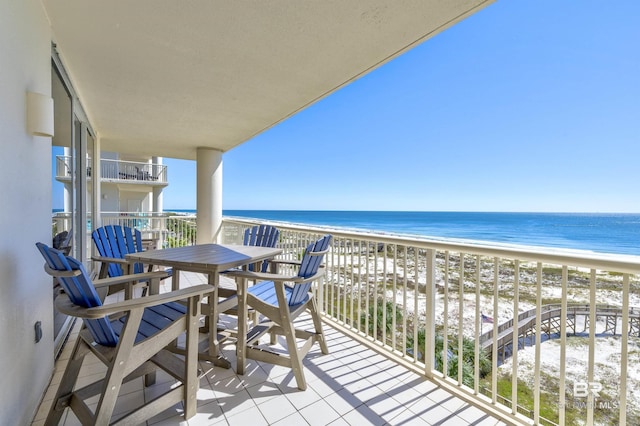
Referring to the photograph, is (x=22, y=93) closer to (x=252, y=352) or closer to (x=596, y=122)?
(x=252, y=352)

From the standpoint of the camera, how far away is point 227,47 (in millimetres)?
2250

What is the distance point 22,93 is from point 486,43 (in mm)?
15335

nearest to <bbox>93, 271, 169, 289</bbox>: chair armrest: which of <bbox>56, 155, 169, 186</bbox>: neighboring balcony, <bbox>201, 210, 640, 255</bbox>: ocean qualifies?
<bbox>56, 155, 169, 186</bbox>: neighboring balcony

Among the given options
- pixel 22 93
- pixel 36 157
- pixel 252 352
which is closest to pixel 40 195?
pixel 36 157

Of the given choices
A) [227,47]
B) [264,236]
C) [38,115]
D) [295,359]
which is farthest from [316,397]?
[227,47]

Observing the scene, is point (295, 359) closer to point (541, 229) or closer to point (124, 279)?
point (124, 279)

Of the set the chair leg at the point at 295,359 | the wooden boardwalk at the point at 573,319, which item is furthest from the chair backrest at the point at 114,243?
the wooden boardwalk at the point at 573,319

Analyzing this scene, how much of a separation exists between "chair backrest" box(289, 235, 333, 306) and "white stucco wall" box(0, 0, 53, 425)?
1.43m

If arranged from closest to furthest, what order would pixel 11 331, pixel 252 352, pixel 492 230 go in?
pixel 11 331 → pixel 252 352 → pixel 492 230

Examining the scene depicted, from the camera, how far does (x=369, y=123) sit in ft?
76.4

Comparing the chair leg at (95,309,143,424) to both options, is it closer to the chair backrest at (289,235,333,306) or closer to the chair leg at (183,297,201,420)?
the chair leg at (183,297,201,420)

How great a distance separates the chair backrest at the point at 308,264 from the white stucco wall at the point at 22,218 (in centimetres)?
143

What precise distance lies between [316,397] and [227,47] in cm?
266

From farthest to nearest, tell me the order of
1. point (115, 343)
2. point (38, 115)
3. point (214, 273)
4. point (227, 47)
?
point (227, 47) < point (214, 273) < point (38, 115) < point (115, 343)
